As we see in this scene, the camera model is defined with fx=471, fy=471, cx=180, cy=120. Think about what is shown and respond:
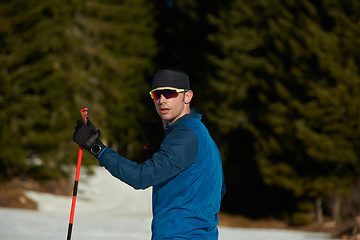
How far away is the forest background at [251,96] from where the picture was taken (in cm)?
1691

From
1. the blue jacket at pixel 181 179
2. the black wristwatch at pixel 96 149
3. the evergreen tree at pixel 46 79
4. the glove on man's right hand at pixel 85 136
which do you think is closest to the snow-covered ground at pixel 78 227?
the evergreen tree at pixel 46 79

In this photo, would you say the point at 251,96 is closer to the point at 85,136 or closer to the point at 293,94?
the point at 293,94

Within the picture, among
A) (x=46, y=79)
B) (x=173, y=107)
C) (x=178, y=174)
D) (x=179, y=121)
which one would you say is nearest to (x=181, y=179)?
(x=178, y=174)

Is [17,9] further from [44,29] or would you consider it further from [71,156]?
[71,156]

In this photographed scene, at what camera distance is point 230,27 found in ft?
78.4

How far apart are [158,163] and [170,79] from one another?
647 millimetres

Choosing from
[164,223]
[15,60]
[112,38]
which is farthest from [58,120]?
[164,223]

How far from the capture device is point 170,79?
290cm

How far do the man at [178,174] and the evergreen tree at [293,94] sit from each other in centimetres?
1461

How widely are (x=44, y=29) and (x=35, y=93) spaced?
9.03ft

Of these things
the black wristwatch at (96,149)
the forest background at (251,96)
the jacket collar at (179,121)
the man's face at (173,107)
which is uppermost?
the forest background at (251,96)

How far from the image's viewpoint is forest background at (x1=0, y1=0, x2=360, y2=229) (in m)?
16.9

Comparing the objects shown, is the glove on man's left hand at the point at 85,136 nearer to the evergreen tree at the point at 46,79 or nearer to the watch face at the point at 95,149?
the watch face at the point at 95,149

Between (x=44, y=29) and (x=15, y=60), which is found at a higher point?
(x=44, y=29)
